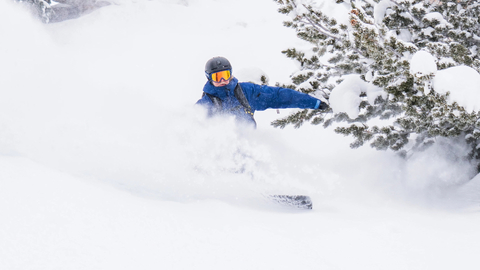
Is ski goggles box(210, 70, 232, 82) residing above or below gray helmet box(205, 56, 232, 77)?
below

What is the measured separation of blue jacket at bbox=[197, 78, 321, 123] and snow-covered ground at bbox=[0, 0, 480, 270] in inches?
9.5

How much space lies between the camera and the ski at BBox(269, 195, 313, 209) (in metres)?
4.39

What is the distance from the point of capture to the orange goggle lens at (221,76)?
495 centimetres

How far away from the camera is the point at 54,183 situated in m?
3.21

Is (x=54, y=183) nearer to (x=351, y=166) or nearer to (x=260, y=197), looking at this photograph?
(x=260, y=197)

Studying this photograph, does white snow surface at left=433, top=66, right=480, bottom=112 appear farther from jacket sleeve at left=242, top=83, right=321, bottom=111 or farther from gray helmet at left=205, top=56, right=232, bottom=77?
gray helmet at left=205, top=56, right=232, bottom=77

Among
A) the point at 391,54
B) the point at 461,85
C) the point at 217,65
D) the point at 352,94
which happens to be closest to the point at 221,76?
the point at 217,65

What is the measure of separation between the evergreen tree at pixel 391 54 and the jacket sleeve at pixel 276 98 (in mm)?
296

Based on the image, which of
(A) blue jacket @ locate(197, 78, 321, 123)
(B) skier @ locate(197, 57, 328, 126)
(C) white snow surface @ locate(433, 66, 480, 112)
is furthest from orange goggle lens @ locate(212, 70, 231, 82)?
(C) white snow surface @ locate(433, 66, 480, 112)

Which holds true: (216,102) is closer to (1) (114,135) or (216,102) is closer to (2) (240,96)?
(2) (240,96)

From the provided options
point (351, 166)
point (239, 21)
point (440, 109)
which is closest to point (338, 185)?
point (351, 166)

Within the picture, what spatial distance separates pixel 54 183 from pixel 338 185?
14.3 ft

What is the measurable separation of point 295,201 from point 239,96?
1708 mm

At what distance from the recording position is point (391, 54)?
A: 12.6 ft
